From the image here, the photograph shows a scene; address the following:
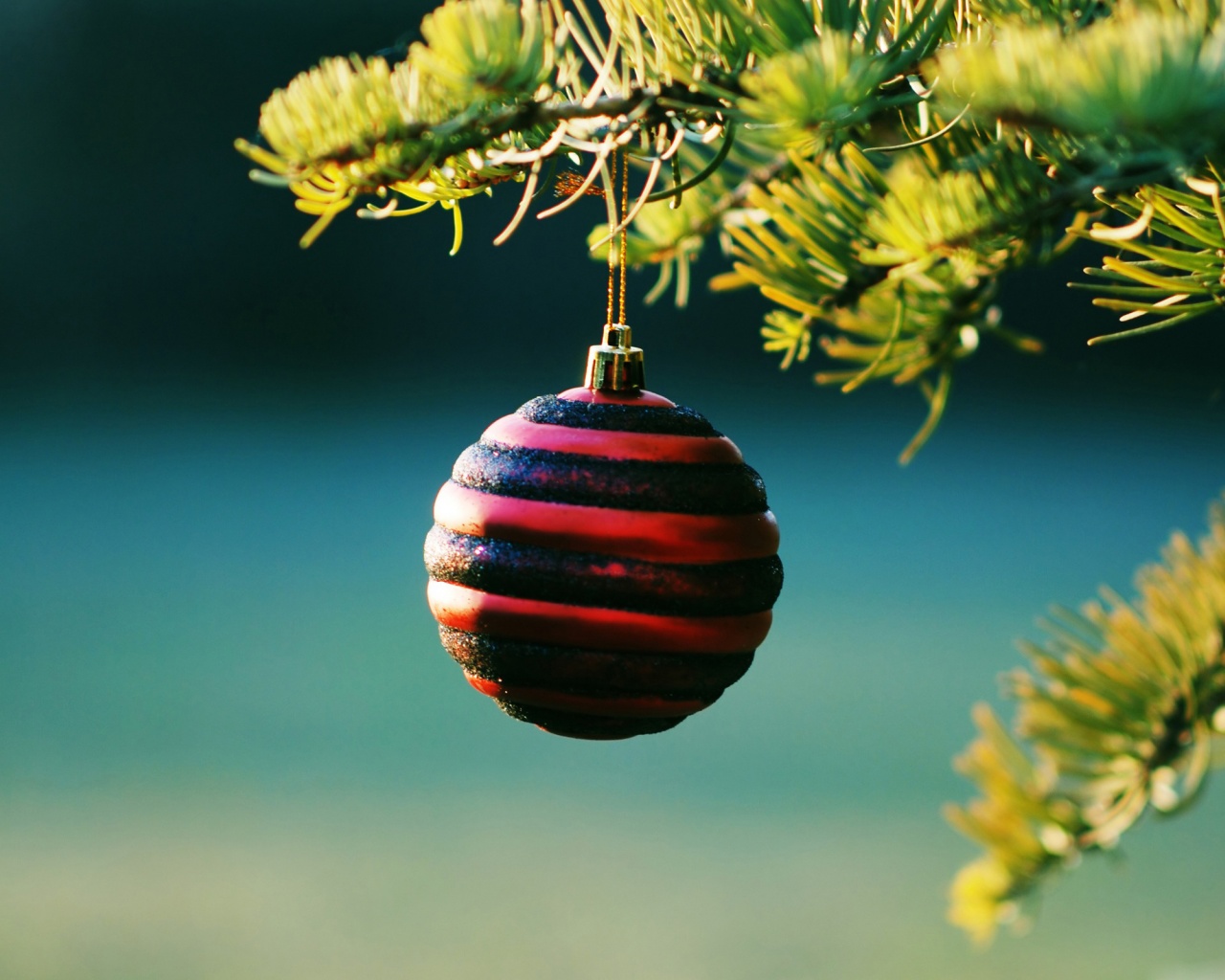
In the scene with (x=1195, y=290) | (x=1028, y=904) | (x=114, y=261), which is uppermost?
(x=114, y=261)

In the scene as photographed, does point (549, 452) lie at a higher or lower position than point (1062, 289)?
lower

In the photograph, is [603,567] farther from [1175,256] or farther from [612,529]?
[1175,256]

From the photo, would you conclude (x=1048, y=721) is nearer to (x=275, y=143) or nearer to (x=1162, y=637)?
(x=1162, y=637)

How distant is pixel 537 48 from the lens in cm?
18

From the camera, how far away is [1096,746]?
152 millimetres

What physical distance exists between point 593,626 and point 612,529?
0.02m

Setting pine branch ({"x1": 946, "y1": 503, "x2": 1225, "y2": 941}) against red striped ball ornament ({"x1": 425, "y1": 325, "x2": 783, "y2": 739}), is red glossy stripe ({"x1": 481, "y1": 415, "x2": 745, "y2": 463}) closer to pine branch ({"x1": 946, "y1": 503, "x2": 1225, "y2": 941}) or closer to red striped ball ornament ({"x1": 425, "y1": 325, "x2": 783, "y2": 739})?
red striped ball ornament ({"x1": 425, "y1": 325, "x2": 783, "y2": 739})

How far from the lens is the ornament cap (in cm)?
28

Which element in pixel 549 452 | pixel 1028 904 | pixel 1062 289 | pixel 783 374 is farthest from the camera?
pixel 783 374

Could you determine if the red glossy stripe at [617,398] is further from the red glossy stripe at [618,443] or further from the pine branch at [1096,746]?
the pine branch at [1096,746]

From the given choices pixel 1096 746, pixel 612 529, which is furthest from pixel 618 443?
pixel 1096 746

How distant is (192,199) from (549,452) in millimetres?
1349

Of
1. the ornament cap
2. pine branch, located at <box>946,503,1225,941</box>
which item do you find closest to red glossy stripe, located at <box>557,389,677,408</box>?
the ornament cap

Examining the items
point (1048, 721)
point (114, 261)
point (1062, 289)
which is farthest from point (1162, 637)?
point (114, 261)
